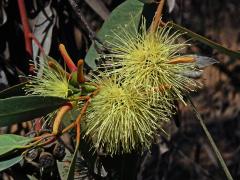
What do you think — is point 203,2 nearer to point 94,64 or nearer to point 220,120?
point 220,120

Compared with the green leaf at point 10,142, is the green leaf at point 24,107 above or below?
above

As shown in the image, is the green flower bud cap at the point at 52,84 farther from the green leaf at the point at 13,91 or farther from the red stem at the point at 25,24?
the red stem at the point at 25,24

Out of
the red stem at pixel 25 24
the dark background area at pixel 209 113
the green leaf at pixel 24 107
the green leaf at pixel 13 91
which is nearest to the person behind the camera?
the green leaf at pixel 24 107

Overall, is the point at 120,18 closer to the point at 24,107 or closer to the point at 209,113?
the point at 24,107

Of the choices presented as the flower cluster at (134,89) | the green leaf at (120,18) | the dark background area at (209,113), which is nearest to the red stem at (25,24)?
the green leaf at (120,18)

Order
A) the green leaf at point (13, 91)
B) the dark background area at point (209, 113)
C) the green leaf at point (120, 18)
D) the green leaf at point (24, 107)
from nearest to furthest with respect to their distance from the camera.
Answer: the green leaf at point (24, 107)
the green leaf at point (13, 91)
the green leaf at point (120, 18)
the dark background area at point (209, 113)

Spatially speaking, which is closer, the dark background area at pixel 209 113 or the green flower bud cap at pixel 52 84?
the green flower bud cap at pixel 52 84
